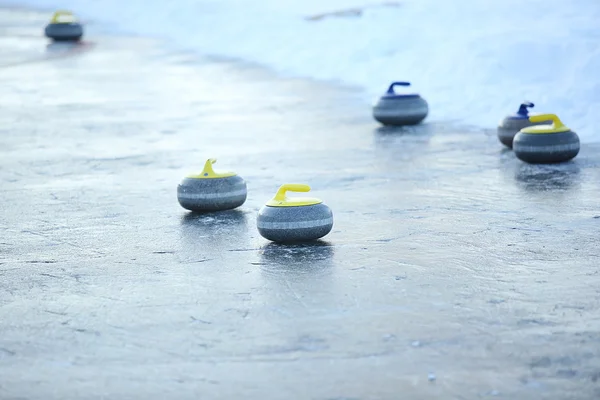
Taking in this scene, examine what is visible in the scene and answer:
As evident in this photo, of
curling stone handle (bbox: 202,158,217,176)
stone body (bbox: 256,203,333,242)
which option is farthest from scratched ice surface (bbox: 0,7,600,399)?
curling stone handle (bbox: 202,158,217,176)

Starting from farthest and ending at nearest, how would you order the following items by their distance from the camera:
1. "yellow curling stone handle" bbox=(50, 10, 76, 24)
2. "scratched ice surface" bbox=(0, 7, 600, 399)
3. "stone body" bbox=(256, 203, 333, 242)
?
"yellow curling stone handle" bbox=(50, 10, 76, 24) < "stone body" bbox=(256, 203, 333, 242) < "scratched ice surface" bbox=(0, 7, 600, 399)

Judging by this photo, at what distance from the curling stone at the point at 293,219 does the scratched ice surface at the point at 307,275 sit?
0.38 ft

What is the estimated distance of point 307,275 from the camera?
6742 millimetres

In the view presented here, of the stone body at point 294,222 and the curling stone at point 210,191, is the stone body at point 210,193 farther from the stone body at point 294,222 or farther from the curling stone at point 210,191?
the stone body at point 294,222

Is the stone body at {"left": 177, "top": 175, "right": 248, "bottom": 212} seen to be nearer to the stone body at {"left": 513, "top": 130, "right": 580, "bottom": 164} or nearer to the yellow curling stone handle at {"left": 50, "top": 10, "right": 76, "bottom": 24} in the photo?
the stone body at {"left": 513, "top": 130, "right": 580, "bottom": 164}

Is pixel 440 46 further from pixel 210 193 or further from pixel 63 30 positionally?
pixel 63 30

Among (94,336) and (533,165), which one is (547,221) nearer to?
(533,165)

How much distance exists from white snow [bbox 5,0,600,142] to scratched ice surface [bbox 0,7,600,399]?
1.71 meters

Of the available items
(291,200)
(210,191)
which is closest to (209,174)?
(210,191)

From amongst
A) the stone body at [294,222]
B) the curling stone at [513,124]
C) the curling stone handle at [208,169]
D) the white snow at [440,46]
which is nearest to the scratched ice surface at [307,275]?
the stone body at [294,222]

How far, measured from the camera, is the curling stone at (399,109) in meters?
13.8

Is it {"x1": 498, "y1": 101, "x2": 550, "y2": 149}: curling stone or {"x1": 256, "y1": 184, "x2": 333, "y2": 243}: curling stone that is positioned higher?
{"x1": 256, "y1": 184, "x2": 333, "y2": 243}: curling stone

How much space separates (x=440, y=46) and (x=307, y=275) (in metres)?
12.2

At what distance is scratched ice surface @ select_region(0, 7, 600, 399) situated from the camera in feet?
16.5
